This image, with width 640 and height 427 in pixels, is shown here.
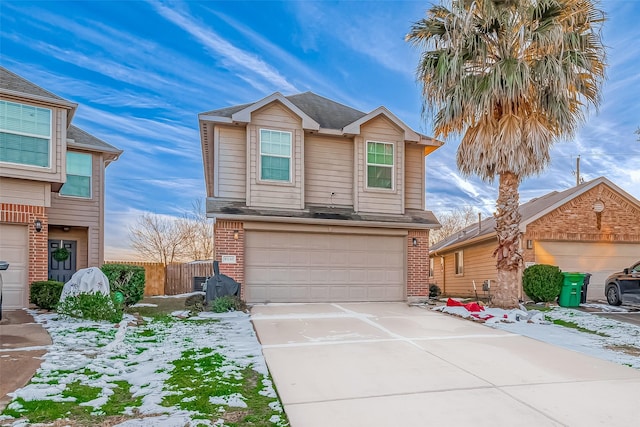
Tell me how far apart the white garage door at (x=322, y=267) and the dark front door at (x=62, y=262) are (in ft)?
22.0

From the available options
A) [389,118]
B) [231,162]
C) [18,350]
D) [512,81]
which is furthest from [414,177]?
[18,350]

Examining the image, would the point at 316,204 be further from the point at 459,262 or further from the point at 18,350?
the point at 459,262

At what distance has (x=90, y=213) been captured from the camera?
14.4 metres

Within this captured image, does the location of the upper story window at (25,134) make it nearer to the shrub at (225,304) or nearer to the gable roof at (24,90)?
the gable roof at (24,90)

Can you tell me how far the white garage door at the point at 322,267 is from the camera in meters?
12.1

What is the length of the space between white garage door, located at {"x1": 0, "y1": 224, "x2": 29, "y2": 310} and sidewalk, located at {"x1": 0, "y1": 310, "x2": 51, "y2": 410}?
5.13 ft

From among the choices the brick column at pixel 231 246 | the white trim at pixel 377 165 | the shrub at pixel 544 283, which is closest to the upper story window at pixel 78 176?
the brick column at pixel 231 246

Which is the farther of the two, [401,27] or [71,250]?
[71,250]

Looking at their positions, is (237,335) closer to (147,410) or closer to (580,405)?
(147,410)

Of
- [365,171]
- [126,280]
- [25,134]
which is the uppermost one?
[25,134]

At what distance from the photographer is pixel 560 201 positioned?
1462 cm

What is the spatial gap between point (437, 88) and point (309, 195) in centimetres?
469

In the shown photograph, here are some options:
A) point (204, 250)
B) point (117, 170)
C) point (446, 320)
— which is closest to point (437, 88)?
point (446, 320)

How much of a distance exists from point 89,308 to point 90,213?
706 centimetres
